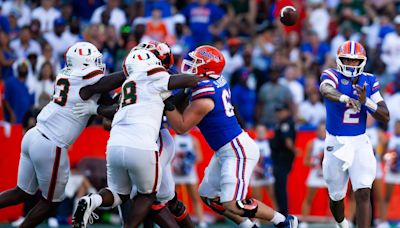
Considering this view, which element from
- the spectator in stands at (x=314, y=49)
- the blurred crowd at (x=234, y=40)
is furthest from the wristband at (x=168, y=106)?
the spectator in stands at (x=314, y=49)

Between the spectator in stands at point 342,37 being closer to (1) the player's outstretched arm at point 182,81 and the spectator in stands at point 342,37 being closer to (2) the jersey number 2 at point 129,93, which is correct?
(1) the player's outstretched arm at point 182,81

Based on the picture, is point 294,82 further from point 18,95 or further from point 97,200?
point 97,200

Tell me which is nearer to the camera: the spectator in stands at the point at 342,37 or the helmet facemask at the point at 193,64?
the helmet facemask at the point at 193,64

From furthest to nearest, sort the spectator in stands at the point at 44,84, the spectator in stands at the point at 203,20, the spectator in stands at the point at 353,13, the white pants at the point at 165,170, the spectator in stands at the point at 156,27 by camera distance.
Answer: the spectator in stands at the point at 353,13, the spectator in stands at the point at 203,20, the spectator in stands at the point at 156,27, the spectator in stands at the point at 44,84, the white pants at the point at 165,170

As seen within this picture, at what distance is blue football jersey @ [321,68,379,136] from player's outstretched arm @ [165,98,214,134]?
1429 mm

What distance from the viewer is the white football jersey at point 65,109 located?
10.6m

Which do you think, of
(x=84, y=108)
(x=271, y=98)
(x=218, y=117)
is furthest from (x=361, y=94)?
(x=271, y=98)

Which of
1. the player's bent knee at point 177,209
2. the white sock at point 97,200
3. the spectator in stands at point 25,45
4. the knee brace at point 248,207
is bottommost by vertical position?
the player's bent knee at point 177,209

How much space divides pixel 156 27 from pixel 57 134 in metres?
6.64

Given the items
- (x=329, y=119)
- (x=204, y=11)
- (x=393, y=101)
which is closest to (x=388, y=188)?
(x=393, y=101)

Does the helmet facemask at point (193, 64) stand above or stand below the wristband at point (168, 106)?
above

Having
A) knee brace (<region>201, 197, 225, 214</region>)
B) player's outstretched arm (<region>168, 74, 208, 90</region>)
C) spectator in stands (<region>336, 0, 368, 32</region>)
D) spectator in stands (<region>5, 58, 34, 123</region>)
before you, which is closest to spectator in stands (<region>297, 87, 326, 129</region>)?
spectator in stands (<region>336, 0, 368, 32</region>)

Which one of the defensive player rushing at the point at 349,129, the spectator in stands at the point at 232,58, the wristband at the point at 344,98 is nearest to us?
the wristband at the point at 344,98

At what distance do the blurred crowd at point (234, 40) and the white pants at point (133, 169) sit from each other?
15.6 ft
